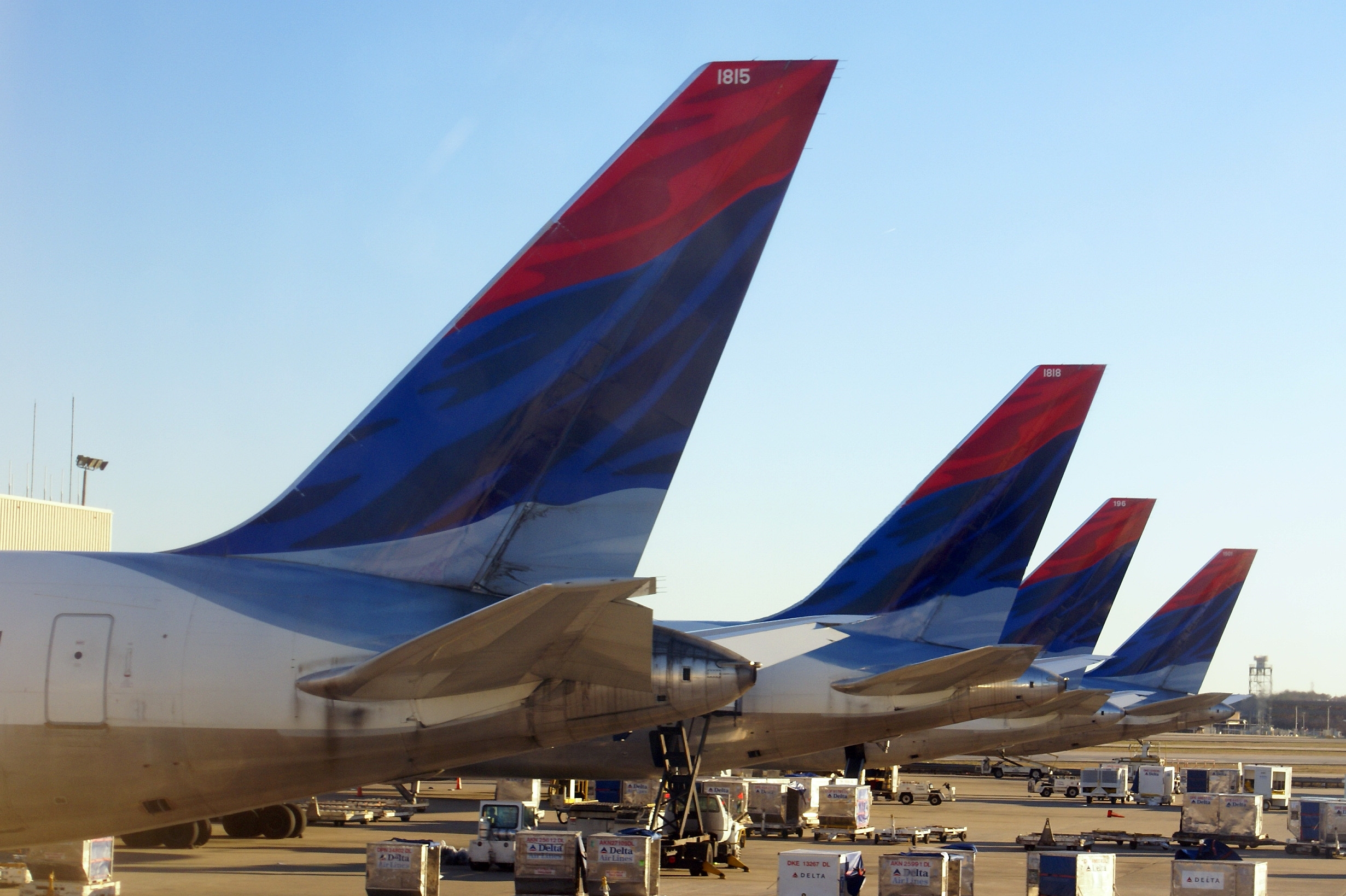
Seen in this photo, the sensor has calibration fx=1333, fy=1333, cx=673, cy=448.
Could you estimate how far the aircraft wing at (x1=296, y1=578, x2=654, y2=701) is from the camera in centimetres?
1045

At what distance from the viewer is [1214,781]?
176ft

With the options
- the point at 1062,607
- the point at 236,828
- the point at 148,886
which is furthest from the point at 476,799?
the point at 148,886

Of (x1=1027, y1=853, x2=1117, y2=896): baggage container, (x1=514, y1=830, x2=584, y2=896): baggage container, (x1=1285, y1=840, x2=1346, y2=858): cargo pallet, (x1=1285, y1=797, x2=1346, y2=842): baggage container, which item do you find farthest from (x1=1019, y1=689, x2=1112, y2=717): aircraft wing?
(x1=514, y1=830, x2=584, y2=896): baggage container

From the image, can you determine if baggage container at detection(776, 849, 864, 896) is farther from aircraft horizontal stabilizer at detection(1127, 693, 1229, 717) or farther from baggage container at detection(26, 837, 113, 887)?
aircraft horizontal stabilizer at detection(1127, 693, 1229, 717)

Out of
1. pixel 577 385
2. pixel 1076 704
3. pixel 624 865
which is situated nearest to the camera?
pixel 577 385

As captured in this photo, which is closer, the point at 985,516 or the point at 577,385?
the point at 577,385

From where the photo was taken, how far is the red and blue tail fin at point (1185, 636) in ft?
205

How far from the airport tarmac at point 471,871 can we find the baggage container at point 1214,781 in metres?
5.67

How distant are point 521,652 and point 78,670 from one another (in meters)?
4.19

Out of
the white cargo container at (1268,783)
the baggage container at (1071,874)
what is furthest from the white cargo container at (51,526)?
the white cargo container at (1268,783)

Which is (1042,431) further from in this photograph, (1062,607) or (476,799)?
(476,799)

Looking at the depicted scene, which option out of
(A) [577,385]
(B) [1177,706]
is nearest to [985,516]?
(A) [577,385]

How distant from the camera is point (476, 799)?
2066 inches

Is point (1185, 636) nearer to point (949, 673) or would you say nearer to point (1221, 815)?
point (1221, 815)
